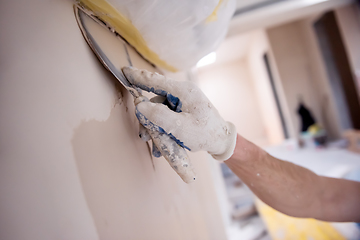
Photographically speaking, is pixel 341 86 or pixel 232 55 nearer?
pixel 341 86

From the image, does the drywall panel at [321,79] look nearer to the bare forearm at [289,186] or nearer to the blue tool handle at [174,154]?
the bare forearm at [289,186]

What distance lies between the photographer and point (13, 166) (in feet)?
0.89

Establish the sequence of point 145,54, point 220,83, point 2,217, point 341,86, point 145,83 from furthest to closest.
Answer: point 220,83, point 341,86, point 145,54, point 145,83, point 2,217

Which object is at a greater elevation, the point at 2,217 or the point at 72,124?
the point at 72,124

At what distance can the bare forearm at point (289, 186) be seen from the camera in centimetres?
74

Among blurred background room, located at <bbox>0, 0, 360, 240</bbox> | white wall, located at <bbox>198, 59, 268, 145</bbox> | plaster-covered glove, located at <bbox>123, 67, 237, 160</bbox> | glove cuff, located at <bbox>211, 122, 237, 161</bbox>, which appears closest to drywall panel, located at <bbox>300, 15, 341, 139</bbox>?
white wall, located at <bbox>198, 59, 268, 145</bbox>

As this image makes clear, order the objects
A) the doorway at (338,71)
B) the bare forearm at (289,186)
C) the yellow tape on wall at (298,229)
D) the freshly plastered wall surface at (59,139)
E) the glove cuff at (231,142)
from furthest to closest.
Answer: the doorway at (338,71) → the yellow tape on wall at (298,229) → the bare forearm at (289,186) → the glove cuff at (231,142) → the freshly plastered wall surface at (59,139)

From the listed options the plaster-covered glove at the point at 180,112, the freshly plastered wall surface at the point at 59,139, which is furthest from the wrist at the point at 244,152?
the freshly plastered wall surface at the point at 59,139

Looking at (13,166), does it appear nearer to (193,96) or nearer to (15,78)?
(15,78)

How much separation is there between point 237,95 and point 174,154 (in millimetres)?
4977

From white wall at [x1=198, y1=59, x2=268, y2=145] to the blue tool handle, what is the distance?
4.50m

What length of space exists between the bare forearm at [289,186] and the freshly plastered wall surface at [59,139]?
0.43 metres

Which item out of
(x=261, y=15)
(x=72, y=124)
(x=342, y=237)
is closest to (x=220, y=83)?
(x=261, y=15)

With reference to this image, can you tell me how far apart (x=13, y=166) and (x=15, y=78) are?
13 cm
